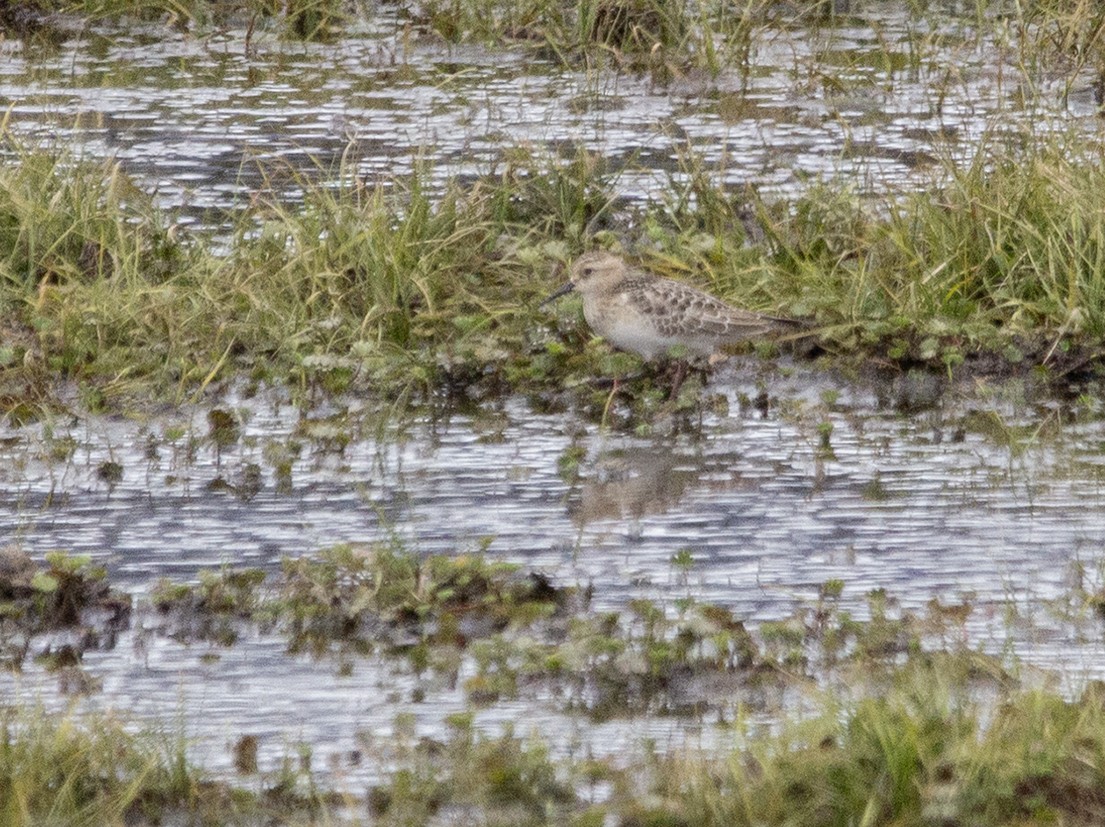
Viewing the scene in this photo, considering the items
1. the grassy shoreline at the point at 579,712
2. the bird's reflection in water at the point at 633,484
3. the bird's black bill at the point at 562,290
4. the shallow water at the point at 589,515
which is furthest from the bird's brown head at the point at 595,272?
the grassy shoreline at the point at 579,712

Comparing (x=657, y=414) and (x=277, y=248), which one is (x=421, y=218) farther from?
(x=657, y=414)

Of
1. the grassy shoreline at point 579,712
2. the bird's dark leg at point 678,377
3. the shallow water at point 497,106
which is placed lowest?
the bird's dark leg at point 678,377

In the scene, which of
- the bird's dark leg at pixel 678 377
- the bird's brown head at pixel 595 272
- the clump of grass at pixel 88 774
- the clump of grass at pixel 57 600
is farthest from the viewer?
the bird's brown head at pixel 595 272

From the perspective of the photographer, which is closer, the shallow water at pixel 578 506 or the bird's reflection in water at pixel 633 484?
the shallow water at pixel 578 506

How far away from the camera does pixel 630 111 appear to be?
49.1 ft

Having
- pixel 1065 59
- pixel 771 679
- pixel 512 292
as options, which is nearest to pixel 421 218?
pixel 512 292

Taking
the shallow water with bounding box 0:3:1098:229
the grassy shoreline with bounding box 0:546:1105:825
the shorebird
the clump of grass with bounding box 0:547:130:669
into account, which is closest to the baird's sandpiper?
the shorebird

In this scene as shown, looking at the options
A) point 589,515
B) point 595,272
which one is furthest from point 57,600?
point 595,272

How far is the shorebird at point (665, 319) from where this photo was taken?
9.43 metres

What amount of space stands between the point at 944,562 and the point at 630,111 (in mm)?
8295

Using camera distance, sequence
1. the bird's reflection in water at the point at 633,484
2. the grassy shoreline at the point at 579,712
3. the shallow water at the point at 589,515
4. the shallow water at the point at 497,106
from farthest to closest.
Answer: the shallow water at the point at 497,106
the bird's reflection in water at the point at 633,484
the shallow water at the point at 589,515
the grassy shoreline at the point at 579,712

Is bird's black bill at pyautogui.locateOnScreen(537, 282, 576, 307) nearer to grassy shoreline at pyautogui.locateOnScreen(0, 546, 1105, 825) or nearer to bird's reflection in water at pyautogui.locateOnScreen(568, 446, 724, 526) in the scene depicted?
bird's reflection in water at pyautogui.locateOnScreen(568, 446, 724, 526)

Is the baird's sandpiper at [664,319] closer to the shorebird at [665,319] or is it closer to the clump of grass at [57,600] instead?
the shorebird at [665,319]

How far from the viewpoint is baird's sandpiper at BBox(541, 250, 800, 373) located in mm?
9430
